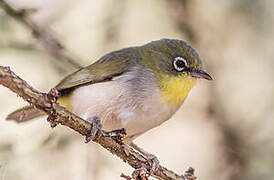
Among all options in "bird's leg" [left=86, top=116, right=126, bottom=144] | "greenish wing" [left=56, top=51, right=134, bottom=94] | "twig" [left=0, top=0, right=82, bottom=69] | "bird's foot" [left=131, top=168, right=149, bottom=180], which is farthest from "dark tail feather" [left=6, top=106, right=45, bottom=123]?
"bird's foot" [left=131, top=168, right=149, bottom=180]

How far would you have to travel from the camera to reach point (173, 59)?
503 centimetres

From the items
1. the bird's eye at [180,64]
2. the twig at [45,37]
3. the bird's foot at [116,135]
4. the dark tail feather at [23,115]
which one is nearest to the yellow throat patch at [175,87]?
the bird's eye at [180,64]

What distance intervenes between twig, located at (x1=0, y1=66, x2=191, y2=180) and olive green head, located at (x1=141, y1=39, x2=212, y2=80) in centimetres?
123

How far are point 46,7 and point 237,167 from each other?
3.26 metres

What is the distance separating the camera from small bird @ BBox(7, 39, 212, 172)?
14.6 ft

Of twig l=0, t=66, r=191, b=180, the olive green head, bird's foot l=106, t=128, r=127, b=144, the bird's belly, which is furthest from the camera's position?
the olive green head

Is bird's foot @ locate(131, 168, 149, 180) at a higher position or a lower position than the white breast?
lower

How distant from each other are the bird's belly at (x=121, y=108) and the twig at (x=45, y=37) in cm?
67

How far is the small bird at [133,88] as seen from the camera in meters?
4.45

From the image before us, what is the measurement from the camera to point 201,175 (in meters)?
6.13

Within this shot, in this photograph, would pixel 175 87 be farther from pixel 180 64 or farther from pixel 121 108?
pixel 121 108

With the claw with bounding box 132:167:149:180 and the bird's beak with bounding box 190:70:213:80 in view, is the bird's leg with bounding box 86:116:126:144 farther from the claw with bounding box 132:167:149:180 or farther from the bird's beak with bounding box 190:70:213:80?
the bird's beak with bounding box 190:70:213:80

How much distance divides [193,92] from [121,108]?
2.31 metres

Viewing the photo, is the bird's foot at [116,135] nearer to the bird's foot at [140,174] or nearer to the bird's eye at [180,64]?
the bird's foot at [140,174]
